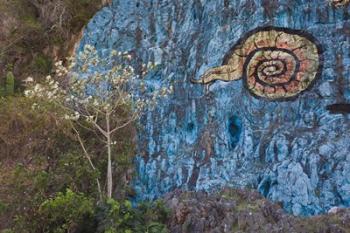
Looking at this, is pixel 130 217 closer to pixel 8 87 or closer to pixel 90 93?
pixel 90 93

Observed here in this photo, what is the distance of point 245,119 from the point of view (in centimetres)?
876

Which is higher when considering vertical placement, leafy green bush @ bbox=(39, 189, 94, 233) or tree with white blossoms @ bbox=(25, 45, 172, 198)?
tree with white blossoms @ bbox=(25, 45, 172, 198)

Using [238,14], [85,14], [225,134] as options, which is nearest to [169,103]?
[225,134]

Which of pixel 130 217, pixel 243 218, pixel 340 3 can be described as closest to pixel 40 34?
pixel 130 217

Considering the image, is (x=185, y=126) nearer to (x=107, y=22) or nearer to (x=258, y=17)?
(x=258, y=17)

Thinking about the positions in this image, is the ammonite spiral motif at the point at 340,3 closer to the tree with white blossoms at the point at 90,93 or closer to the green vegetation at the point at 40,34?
the tree with white blossoms at the point at 90,93

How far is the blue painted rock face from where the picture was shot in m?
7.95

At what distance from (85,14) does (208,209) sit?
6.13 meters

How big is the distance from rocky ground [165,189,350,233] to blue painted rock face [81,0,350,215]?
285 mm

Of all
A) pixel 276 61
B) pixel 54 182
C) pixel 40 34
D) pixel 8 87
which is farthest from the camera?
pixel 40 34

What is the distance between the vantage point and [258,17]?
926 cm

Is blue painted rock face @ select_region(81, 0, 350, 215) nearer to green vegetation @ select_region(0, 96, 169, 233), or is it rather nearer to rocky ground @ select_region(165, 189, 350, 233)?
rocky ground @ select_region(165, 189, 350, 233)

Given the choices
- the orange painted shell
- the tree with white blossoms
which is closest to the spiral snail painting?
the orange painted shell

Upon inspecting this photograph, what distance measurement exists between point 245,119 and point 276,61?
1.12m
